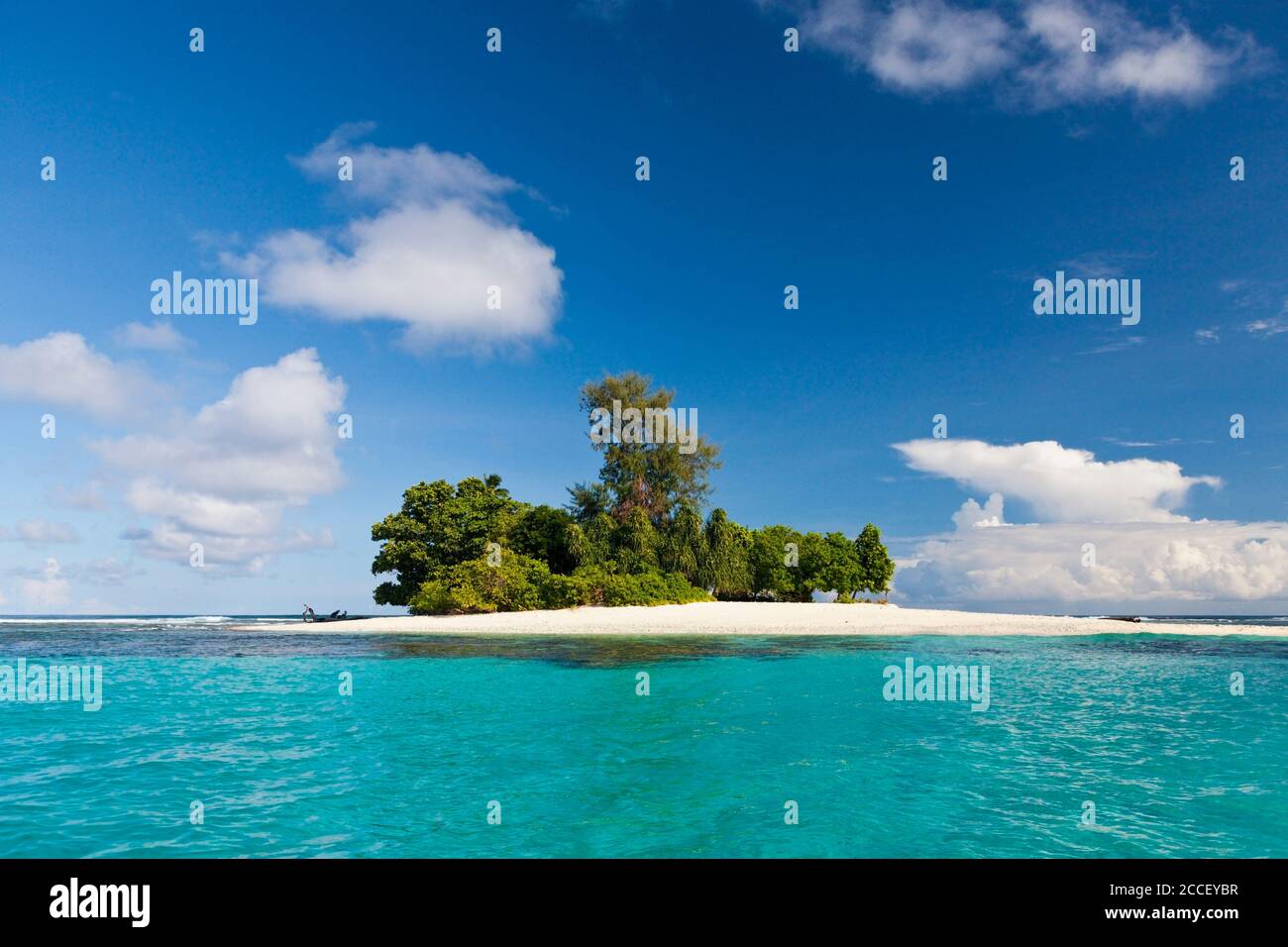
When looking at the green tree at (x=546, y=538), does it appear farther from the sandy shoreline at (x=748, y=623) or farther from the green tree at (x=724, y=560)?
the green tree at (x=724, y=560)

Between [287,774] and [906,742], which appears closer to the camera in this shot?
[287,774]

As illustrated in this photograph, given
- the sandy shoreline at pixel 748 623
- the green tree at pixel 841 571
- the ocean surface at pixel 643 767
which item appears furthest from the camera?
the green tree at pixel 841 571

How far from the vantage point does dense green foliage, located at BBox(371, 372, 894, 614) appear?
5522 cm

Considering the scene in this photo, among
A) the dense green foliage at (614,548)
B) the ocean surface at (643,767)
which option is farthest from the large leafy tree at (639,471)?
the ocean surface at (643,767)

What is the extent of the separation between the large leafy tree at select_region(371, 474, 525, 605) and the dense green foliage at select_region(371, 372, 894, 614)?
0.11m

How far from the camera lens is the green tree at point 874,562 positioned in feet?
215

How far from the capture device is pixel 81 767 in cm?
1207

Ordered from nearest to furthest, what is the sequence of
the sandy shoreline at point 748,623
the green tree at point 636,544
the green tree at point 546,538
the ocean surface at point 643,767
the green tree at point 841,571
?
the ocean surface at point 643,767, the sandy shoreline at point 748,623, the green tree at point 636,544, the green tree at point 546,538, the green tree at point 841,571

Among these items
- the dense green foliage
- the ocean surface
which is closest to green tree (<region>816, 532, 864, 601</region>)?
the dense green foliage

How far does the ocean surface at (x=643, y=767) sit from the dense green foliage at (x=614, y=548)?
98.4 ft

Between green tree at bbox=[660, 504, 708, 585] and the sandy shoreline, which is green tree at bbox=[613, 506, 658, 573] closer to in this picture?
green tree at bbox=[660, 504, 708, 585]
